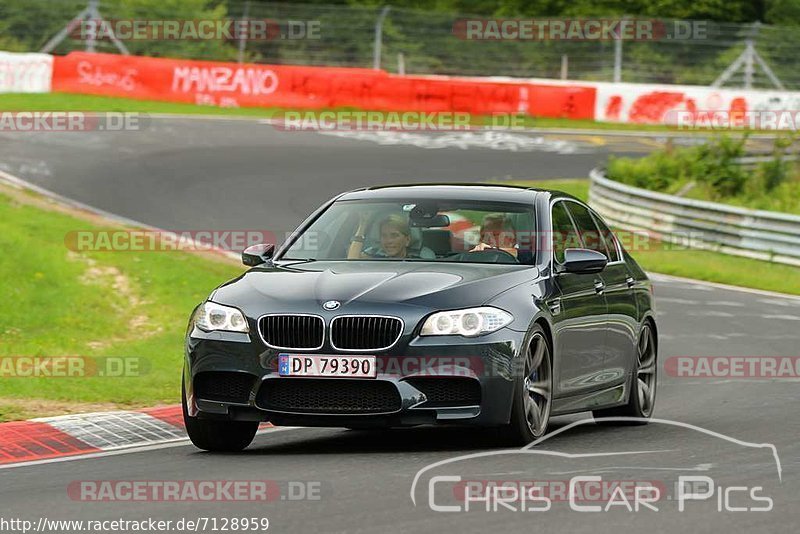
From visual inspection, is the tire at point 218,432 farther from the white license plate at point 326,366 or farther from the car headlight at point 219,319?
the white license plate at point 326,366

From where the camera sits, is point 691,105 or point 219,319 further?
point 691,105

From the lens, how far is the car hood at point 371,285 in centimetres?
855

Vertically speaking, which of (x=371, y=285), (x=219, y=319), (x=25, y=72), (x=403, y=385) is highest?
(x=25, y=72)

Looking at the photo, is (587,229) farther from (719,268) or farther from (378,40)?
(378,40)

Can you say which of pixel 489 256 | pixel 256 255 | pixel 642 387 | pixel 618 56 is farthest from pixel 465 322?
pixel 618 56

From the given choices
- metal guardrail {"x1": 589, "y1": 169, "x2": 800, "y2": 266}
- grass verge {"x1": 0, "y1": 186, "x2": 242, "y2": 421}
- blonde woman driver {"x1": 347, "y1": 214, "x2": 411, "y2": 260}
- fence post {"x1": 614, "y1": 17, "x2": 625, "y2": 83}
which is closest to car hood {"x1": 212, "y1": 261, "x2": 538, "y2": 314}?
blonde woman driver {"x1": 347, "y1": 214, "x2": 411, "y2": 260}

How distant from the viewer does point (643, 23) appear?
4347 centimetres

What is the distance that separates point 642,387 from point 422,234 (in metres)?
2.27

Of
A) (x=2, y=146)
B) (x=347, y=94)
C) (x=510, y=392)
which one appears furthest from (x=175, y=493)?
(x=347, y=94)

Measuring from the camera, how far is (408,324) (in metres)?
8.41

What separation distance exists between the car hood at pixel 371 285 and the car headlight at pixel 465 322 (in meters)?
0.05

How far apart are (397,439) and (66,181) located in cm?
1774

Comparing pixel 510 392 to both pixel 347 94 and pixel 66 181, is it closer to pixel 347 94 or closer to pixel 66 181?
pixel 66 181

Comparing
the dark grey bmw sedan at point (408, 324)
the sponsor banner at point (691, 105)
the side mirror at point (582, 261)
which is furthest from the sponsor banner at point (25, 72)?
the side mirror at point (582, 261)
